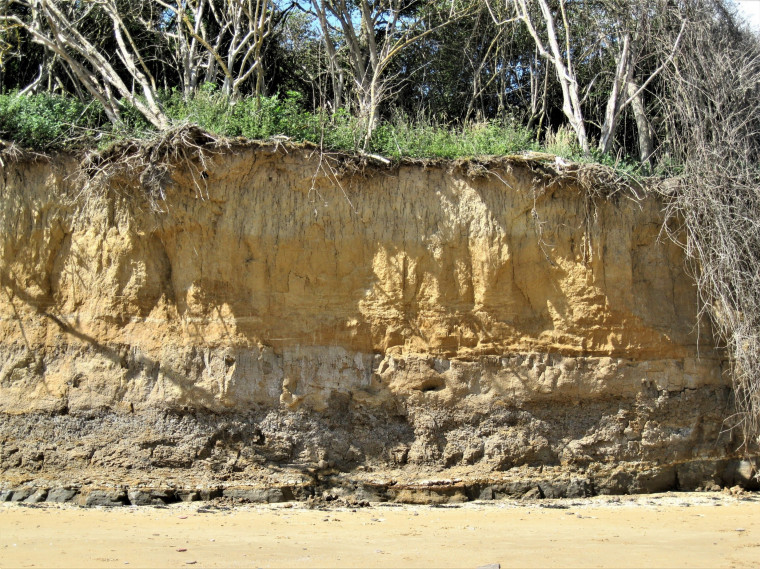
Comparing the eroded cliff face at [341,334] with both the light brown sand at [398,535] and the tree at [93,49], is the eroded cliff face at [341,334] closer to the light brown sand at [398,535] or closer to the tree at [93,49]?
the light brown sand at [398,535]

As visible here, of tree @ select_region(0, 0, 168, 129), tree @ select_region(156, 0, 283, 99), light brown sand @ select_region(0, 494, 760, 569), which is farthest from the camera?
tree @ select_region(156, 0, 283, 99)

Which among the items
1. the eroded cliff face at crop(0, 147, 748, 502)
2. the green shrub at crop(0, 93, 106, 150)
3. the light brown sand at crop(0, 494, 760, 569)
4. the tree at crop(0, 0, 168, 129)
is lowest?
the light brown sand at crop(0, 494, 760, 569)

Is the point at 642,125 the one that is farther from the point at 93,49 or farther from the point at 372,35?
the point at 93,49

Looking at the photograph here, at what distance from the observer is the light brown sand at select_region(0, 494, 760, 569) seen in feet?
17.0

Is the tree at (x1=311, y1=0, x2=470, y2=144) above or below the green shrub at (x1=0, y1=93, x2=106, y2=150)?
above

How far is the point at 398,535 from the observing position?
5910 millimetres

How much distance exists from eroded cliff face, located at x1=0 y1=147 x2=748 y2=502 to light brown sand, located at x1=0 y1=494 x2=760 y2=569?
1.66 feet

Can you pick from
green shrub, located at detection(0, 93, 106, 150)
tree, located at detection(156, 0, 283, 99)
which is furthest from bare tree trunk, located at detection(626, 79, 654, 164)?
green shrub, located at detection(0, 93, 106, 150)

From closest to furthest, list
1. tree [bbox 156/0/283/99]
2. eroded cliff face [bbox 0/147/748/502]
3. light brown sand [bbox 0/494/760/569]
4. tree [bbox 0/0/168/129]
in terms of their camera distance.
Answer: light brown sand [bbox 0/494/760/569] < eroded cliff face [bbox 0/147/748/502] < tree [bbox 0/0/168/129] < tree [bbox 156/0/283/99]

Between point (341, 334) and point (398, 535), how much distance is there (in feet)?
7.12

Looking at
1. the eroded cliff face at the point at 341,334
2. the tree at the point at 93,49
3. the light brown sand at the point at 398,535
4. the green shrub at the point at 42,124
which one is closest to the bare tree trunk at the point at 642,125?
the eroded cliff face at the point at 341,334

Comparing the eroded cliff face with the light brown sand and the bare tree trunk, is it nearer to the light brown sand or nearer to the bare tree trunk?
the light brown sand

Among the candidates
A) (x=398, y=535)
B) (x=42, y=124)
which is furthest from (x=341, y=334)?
(x=42, y=124)

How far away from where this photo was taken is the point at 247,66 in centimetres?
1043
